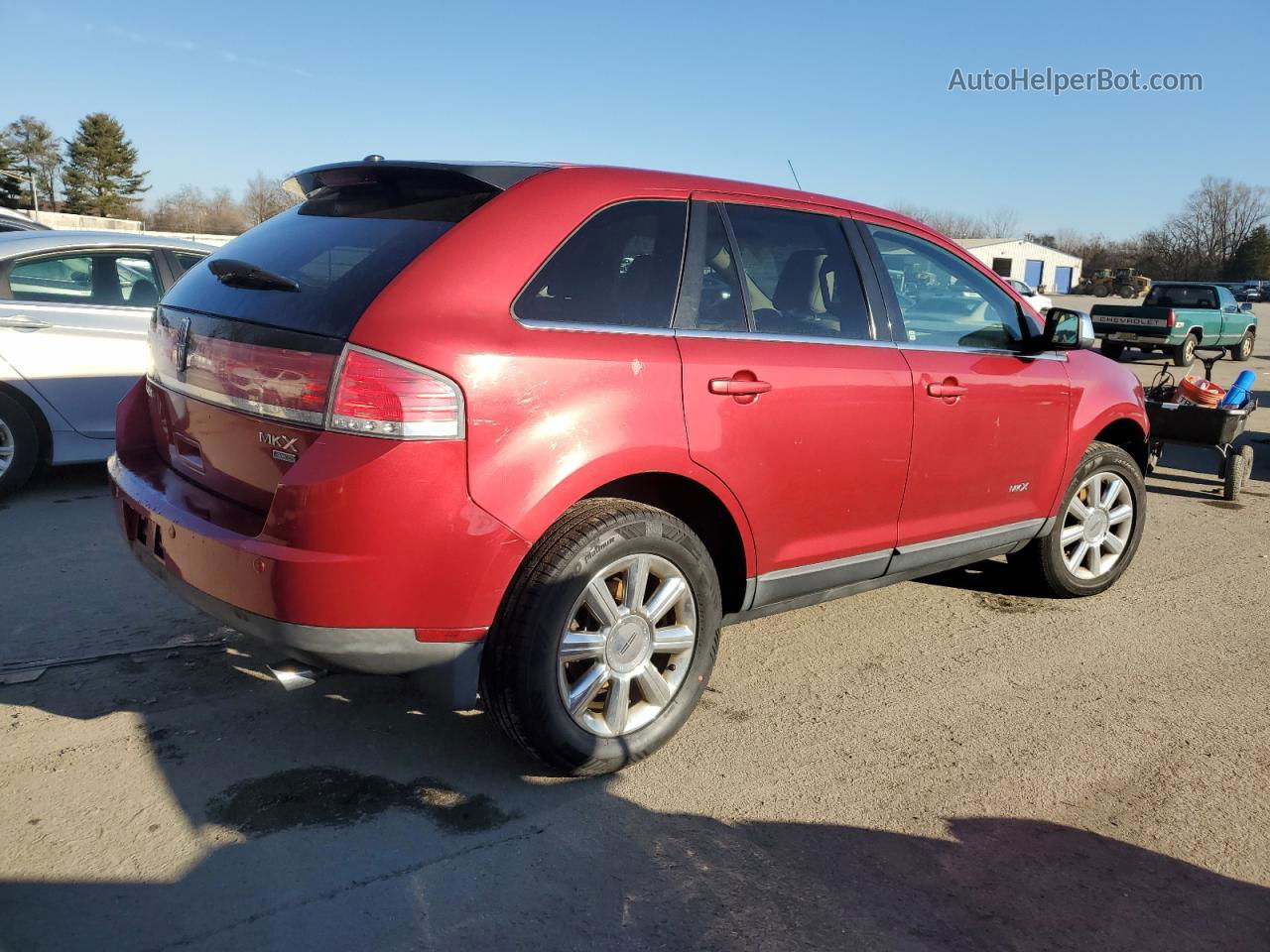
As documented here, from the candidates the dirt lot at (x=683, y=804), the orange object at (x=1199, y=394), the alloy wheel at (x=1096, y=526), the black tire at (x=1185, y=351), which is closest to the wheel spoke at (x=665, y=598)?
the dirt lot at (x=683, y=804)

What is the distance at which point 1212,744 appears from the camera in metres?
Result: 3.50

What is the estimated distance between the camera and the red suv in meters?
2.59

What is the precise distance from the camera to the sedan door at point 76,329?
5.97 m

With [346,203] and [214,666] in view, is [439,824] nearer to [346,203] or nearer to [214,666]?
[214,666]

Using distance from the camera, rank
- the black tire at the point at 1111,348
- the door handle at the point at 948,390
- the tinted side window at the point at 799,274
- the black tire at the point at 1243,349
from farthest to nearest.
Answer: the black tire at the point at 1243,349 → the black tire at the point at 1111,348 → the door handle at the point at 948,390 → the tinted side window at the point at 799,274

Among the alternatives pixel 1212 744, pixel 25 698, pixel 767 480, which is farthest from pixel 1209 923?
pixel 25 698

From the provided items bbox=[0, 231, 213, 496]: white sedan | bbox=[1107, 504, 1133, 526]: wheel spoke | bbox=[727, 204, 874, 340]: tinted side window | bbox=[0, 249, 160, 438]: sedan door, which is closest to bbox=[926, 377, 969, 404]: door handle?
bbox=[727, 204, 874, 340]: tinted side window

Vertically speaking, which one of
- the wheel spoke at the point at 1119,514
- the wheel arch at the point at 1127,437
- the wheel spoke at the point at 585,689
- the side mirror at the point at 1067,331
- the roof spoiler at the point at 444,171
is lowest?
the wheel spoke at the point at 585,689

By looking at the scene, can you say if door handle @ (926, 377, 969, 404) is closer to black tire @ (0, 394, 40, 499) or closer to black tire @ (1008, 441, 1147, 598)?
black tire @ (1008, 441, 1147, 598)

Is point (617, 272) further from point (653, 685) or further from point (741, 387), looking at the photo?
point (653, 685)

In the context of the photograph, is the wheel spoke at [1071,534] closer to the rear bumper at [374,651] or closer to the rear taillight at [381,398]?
the rear bumper at [374,651]

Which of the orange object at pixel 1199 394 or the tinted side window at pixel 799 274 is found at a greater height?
the tinted side window at pixel 799 274

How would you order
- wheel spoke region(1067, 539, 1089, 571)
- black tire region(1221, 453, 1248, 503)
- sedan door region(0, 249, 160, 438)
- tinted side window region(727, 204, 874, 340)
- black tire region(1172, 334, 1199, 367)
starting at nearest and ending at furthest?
tinted side window region(727, 204, 874, 340), wheel spoke region(1067, 539, 1089, 571), sedan door region(0, 249, 160, 438), black tire region(1221, 453, 1248, 503), black tire region(1172, 334, 1199, 367)

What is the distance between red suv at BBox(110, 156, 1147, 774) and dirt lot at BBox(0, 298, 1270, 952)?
0.37m
